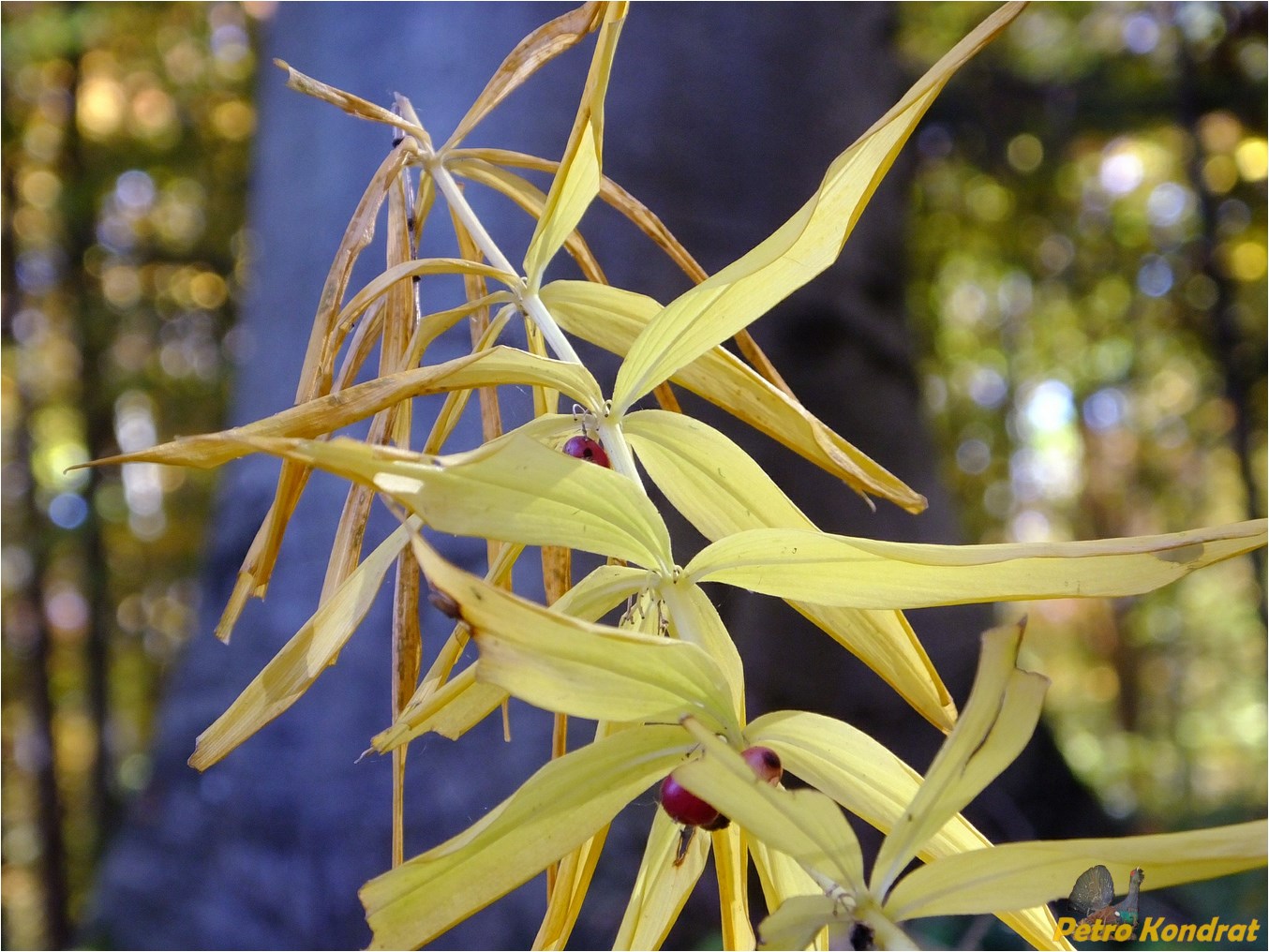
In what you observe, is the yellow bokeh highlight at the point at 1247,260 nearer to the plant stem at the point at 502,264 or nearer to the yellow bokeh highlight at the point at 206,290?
the plant stem at the point at 502,264

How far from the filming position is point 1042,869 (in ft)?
0.53

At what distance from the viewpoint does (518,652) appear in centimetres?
16

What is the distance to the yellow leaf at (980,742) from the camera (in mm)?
154

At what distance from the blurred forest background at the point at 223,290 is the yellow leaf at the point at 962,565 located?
5.13 feet

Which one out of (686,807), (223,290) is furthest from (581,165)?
(223,290)

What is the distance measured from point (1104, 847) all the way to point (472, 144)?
674 millimetres

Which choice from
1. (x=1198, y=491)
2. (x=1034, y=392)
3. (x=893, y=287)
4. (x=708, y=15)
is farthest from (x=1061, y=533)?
(x=708, y=15)

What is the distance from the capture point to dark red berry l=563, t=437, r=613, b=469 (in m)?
0.23

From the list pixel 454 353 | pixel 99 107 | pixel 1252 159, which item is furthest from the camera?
pixel 99 107

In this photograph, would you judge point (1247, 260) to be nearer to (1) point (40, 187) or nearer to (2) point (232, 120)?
(2) point (232, 120)

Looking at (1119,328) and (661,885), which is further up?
(1119,328)

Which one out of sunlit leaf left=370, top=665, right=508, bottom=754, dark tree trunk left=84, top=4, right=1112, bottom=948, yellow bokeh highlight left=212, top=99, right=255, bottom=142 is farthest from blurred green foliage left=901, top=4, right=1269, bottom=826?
yellow bokeh highlight left=212, top=99, right=255, bottom=142

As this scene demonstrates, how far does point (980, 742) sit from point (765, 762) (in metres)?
0.04

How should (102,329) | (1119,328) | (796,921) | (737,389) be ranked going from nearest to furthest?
(796,921) → (737,389) → (102,329) → (1119,328)
